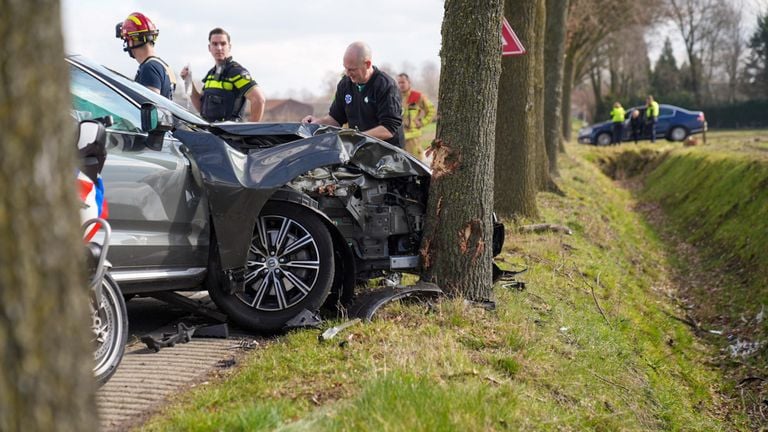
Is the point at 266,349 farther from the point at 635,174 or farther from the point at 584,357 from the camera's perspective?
the point at 635,174

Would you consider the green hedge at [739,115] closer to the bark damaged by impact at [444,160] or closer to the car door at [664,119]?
the car door at [664,119]

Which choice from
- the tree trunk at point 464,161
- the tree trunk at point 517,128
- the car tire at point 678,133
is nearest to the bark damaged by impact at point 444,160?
the tree trunk at point 464,161

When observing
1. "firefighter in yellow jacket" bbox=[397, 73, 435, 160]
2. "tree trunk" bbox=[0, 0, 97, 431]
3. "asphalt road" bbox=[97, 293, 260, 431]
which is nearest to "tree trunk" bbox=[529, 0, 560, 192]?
"firefighter in yellow jacket" bbox=[397, 73, 435, 160]

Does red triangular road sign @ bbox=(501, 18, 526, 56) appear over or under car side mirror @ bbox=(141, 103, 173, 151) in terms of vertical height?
over

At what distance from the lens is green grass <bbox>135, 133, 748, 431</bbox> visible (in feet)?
14.7

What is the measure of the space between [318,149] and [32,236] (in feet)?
13.8

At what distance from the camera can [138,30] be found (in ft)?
28.1

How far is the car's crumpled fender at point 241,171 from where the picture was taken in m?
6.12

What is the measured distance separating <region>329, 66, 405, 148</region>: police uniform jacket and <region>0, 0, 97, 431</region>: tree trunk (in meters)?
5.94

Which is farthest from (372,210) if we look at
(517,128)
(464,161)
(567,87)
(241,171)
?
(567,87)

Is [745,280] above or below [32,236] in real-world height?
below

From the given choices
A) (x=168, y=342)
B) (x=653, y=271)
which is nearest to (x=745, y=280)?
(x=653, y=271)

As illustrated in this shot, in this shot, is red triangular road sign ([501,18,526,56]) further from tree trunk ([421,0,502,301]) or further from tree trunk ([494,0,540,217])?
tree trunk ([421,0,502,301])

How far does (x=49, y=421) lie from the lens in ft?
7.44
